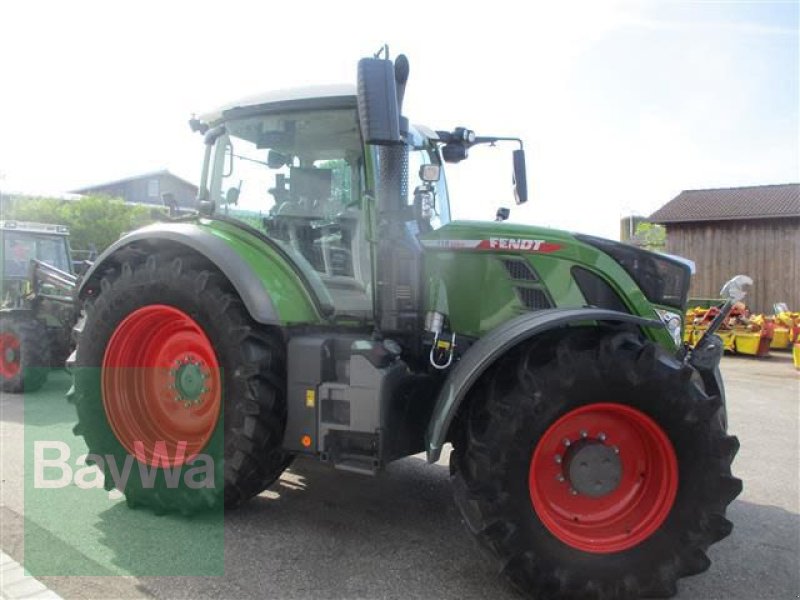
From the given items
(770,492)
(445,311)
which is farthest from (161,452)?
(770,492)

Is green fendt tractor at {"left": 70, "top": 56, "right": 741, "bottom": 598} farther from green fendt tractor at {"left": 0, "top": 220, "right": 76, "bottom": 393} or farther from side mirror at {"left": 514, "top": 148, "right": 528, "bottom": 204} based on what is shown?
green fendt tractor at {"left": 0, "top": 220, "right": 76, "bottom": 393}

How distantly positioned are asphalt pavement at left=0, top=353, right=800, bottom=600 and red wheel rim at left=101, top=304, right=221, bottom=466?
1.36 feet

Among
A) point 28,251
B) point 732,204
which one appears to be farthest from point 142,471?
point 732,204

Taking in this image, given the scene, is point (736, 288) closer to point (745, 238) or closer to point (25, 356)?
point (25, 356)

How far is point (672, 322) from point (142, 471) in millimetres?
3181

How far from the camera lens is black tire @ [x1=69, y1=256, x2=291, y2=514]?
3479mm

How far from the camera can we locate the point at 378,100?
2.92 m

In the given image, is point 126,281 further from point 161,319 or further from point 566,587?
point 566,587

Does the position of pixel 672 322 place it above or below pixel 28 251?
below

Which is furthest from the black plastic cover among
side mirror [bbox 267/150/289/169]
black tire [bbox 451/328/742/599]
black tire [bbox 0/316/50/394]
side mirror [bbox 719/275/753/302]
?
black tire [bbox 0/316/50/394]

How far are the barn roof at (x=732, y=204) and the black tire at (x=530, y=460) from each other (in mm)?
19025

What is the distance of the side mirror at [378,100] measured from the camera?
114 inches

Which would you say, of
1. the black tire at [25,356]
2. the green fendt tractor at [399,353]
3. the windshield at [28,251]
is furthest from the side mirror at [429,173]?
the windshield at [28,251]

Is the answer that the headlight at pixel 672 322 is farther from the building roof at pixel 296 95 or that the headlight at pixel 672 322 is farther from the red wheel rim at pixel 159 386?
the red wheel rim at pixel 159 386
